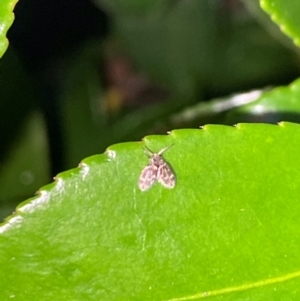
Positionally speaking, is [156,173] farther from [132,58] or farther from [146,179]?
[132,58]

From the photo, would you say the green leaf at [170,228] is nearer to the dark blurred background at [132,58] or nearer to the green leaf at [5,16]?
the green leaf at [5,16]

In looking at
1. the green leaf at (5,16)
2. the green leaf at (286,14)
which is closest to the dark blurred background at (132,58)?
the green leaf at (286,14)

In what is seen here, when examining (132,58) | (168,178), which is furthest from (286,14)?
(132,58)

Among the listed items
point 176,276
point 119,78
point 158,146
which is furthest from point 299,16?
point 119,78

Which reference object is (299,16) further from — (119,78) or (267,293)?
(119,78)

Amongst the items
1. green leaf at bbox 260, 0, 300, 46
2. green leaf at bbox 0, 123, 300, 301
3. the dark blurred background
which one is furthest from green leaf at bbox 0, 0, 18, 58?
the dark blurred background

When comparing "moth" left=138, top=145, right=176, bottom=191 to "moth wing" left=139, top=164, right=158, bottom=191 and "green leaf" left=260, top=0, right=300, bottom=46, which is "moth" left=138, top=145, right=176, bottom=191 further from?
"green leaf" left=260, top=0, right=300, bottom=46
